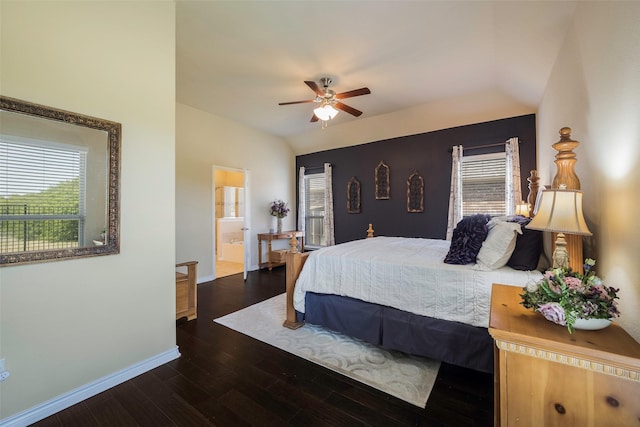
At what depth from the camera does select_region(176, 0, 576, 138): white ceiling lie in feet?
7.36

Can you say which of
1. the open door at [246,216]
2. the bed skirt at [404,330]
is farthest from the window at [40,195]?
the open door at [246,216]

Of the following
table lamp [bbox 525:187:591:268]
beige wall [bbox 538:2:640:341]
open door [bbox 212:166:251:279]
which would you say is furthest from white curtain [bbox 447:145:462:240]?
open door [bbox 212:166:251:279]

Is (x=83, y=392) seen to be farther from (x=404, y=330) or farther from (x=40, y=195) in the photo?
(x=404, y=330)

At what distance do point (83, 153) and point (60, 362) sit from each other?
4.65 feet

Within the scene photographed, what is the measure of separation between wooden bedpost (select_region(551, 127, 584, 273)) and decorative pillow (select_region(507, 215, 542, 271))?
427 millimetres

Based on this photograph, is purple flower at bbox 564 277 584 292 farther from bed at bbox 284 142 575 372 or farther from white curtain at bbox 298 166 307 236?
white curtain at bbox 298 166 307 236

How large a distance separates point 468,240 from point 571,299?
1.21m

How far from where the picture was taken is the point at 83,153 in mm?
1820

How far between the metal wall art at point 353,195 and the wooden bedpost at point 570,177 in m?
4.18

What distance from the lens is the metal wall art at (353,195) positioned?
5750 mm

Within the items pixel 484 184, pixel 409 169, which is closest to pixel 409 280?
pixel 484 184

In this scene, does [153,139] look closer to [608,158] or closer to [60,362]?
[60,362]

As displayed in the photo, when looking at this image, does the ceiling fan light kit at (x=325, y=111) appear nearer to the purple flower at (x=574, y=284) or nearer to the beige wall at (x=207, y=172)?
the beige wall at (x=207, y=172)

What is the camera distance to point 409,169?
5051mm
